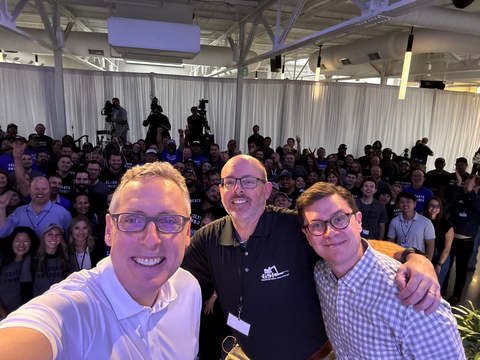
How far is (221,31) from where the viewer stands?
955 cm

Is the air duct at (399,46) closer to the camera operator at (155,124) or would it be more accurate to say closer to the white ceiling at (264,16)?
the white ceiling at (264,16)

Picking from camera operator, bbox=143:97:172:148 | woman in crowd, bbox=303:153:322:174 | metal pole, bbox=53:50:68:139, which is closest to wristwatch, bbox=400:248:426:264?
woman in crowd, bbox=303:153:322:174

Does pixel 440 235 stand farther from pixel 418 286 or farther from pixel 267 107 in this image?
pixel 267 107

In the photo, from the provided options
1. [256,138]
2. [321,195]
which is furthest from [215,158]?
[321,195]

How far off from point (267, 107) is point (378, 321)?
855 cm

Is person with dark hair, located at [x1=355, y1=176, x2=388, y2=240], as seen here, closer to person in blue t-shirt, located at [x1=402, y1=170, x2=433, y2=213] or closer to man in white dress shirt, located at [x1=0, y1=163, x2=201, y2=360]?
person in blue t-shirt, located at [x1=402, y1=170, x2=433, y2=213]

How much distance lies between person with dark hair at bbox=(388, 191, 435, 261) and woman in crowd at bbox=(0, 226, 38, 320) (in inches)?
143

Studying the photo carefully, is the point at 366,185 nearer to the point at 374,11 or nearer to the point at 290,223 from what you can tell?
the point at 374,11

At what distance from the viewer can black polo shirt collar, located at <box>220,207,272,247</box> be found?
1.41 meters

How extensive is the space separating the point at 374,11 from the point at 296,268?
332 cm

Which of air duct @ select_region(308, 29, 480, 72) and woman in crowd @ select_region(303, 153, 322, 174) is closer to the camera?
air duct @ select_region(308, 29, 480, 72)

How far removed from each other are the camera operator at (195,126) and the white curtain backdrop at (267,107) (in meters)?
1.08

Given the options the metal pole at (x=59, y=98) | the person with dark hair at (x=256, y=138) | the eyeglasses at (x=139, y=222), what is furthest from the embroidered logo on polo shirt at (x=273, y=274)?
the metal pole at (x=59, y=98)

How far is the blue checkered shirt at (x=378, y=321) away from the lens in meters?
0.90
